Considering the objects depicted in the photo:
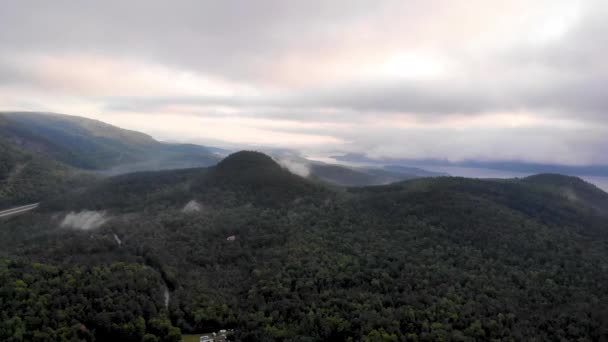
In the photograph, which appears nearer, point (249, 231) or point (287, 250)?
point (287, 250)

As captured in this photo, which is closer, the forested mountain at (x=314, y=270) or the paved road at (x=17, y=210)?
the forested mountain at (x=314, y=270)

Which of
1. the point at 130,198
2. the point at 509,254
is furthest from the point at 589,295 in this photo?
the point at 130,198

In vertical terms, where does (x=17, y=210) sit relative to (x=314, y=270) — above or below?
below

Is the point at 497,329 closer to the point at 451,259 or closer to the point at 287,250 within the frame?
the point at 451,259

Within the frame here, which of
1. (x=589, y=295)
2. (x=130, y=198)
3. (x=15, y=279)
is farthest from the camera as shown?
(x=130, y=198)

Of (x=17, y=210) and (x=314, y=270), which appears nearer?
(x=314, y=270)

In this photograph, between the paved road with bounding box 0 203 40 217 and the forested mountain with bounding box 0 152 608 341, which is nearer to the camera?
the forested mountain with bounding box 0 152 608 341

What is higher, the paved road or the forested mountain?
the forested mountain

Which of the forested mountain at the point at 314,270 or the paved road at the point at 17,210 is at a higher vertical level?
the forested mountain at the point at 314,270
